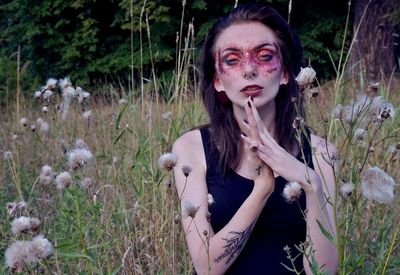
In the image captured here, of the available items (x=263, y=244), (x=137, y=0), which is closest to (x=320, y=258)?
(x=263, y=244)

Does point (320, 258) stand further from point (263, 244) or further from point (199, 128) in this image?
point (199, 128)

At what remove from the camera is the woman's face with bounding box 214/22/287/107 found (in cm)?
182

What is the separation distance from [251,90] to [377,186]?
0.66 metres

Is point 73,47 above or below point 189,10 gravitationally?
below

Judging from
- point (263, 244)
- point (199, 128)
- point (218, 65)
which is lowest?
point (263, 244)

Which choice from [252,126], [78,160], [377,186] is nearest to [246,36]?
[252,126]

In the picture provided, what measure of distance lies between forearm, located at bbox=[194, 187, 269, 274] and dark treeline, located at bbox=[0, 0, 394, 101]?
26.5ft

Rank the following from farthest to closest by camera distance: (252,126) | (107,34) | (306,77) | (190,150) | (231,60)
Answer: (107,34)
(190,150)
(231,60)
(252,126)
(306,77)

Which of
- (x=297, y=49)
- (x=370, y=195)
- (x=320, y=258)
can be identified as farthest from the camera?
(x=297, y=49)

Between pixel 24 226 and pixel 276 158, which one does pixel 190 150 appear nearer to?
pixel 276 158

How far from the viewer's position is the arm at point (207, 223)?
5.12 feet

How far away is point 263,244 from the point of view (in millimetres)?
1878

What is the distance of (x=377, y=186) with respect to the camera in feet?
4.06

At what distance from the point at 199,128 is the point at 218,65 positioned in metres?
0.30
